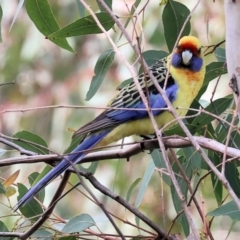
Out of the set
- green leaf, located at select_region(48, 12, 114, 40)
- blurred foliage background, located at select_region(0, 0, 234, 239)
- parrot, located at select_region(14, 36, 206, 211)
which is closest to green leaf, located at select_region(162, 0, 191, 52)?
parrot, located at select_region(14, 36, 206, 211)

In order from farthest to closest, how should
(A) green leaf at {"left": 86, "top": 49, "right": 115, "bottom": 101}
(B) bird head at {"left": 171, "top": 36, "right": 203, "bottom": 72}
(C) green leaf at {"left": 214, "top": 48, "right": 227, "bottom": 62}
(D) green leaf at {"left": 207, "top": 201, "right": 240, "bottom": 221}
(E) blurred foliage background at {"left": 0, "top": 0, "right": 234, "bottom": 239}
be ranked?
(E) blurred foliage background at {"left": 0, "top": 0, "right": 234, "bottom": 239} < (B) bird head at {"left": 171, "top": 36, "right": 203, "bottom": 72} < (C) green leaf at {"left": 214, "top": 48, "right": 227, "bottom": 62} < (A) green leaf at {"left": 86, "top": 49, "right": 115, "bottom": 101} < (D) green leaf at {"left": 207, "top": 201, "right": 240, "bottom": 221}

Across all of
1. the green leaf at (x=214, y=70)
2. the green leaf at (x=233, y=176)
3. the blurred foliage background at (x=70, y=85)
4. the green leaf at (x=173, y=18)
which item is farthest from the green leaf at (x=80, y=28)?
the blurred foliage background at (x=70, y=85)

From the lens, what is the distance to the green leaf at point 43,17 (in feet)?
4.64

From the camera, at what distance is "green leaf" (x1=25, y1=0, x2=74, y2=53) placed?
4.64 ft

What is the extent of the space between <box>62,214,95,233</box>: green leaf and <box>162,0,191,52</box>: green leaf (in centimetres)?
51

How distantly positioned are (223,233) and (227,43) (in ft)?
6.78

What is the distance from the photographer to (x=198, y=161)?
142 cm

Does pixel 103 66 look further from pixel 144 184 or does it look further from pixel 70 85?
pixel 70 85

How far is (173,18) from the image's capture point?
1.47 m

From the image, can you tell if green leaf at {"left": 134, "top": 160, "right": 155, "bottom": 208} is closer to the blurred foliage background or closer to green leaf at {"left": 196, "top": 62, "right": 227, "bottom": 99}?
green leaf at {"left": 196, "top": 62, "right": 227, "bottom": 99}

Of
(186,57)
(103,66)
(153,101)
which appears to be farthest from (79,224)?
(186,57)

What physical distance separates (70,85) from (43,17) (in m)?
2.15

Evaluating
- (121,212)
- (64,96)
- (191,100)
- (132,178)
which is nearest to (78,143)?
(191,100)

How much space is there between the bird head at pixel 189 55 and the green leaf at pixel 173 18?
0.21 metres
